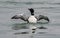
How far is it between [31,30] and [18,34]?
163 cm

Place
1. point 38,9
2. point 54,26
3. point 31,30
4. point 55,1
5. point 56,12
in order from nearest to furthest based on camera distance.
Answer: point 31,30, point 54,26, point 56,12, point 38,9, point 55,1

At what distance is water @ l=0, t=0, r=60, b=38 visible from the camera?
23103 millimetres

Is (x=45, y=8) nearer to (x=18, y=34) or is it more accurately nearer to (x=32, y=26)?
(x=32, y=26)

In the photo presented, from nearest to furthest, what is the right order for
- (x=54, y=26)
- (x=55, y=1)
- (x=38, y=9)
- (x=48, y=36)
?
(x=48, y=36) → (x=54, y=26) → (x=38, y=9) → (x=55, y=1)

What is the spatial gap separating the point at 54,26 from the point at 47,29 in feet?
4.44

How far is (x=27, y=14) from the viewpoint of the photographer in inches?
1252

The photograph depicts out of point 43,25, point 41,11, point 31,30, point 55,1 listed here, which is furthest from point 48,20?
point 55,1

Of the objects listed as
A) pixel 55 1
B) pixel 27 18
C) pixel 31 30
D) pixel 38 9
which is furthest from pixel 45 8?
pixel 31 30

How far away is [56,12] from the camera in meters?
32.3

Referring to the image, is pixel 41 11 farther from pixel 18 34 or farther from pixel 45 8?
pixel 18 34

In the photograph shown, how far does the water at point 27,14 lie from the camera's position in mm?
23103

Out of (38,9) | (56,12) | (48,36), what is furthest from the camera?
(38,9)

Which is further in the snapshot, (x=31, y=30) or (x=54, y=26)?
(x=54, y=26)

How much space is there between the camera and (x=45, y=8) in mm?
35156
